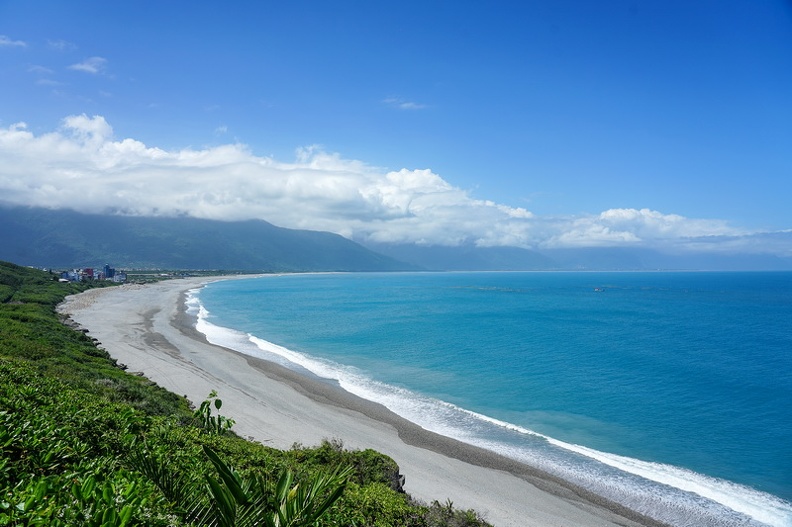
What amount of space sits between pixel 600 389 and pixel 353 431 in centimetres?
2036

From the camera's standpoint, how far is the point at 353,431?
24.8 m

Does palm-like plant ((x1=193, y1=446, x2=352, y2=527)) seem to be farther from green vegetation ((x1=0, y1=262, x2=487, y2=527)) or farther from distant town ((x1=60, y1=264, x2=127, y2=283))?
distant town ((x1=60, y1=264, x2=127, y2=283))

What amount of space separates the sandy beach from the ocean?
174 centimetres

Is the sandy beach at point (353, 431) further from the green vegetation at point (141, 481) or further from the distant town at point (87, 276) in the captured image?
the distant town at point (87, 276)

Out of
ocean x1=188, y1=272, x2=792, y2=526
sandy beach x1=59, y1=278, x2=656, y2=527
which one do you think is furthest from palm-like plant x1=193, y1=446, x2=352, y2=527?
ocean x1=188, y1=272, x2=792, y2=526

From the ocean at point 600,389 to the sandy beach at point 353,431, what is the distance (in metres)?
1.74

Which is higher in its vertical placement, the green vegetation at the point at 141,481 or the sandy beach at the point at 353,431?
the green vegetation at the point at 141,481

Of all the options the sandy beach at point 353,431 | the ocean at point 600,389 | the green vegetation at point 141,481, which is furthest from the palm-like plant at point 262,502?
the ocean at point 600,389

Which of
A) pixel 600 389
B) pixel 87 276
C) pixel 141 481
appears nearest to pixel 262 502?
pixel 141 481

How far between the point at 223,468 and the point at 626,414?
101 ft

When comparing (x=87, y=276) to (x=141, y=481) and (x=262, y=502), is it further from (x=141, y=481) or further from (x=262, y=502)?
(x=262, y=502)

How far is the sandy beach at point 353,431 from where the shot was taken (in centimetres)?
1748

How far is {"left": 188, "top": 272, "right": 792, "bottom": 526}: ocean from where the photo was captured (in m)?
20.3

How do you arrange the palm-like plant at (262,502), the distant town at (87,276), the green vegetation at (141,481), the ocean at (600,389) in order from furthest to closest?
the distant town at (87,276) → the ocean at (600,389) → the palm-like plant at (262,502) → the green vegetation at (141,481)
